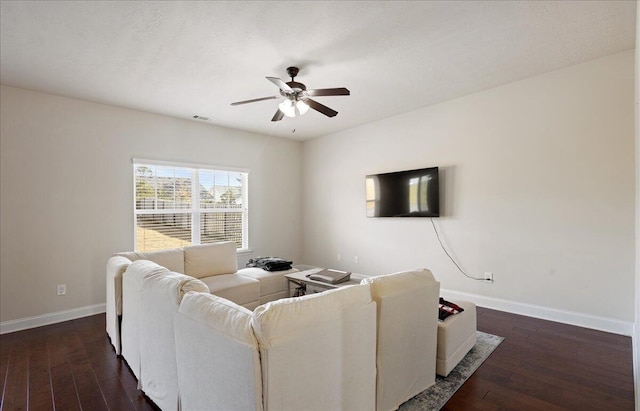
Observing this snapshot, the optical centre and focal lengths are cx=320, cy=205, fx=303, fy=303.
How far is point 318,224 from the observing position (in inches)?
243

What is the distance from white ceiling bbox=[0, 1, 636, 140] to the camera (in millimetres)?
2283

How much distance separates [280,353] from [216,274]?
9.62 ft

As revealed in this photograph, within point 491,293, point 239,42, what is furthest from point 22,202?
point 491,293

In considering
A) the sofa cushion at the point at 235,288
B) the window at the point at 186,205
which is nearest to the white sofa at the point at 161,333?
the sofa cushion at the point at 235,288

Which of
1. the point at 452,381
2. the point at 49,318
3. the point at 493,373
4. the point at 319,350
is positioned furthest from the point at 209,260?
the point at 493,373

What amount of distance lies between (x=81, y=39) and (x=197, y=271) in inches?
102

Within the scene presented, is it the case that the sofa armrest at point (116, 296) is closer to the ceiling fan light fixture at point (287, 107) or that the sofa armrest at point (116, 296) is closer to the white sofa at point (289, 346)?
the white sofa at point (289, 346)

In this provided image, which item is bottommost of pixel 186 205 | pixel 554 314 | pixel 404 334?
pixel 554 314

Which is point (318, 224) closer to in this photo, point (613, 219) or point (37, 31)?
point (613, 219)

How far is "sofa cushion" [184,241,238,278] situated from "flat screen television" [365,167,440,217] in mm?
2401

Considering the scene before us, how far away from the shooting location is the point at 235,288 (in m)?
3.43

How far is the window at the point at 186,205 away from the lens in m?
4.49

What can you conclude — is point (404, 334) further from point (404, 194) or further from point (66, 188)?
point (66, 188)

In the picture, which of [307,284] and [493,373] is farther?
[307,284]
